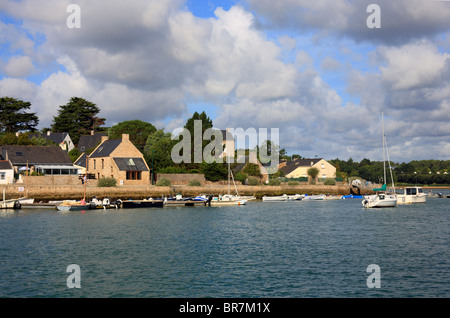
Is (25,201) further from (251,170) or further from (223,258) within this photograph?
(251,170)

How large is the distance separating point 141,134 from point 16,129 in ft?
105

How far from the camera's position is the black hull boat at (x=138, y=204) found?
→ 72938 mm

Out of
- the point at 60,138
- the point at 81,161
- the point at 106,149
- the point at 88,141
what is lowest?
the point at 81,161

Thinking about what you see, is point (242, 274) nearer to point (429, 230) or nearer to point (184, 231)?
point (184, 231)

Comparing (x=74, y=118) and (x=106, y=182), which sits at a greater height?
(x=74, y=118)

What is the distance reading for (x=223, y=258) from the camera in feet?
100

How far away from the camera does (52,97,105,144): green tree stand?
127m

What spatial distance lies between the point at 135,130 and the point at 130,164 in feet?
143

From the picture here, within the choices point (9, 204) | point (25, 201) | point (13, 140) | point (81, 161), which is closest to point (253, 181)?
point (81, 161)

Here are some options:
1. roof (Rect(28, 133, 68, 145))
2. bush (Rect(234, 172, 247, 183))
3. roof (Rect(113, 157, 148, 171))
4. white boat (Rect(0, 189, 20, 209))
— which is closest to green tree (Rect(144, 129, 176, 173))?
roof (Rect(113, 157, 148, 171))

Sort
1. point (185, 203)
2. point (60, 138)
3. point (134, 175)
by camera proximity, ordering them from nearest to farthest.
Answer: point (185, 203)
point (134, 175)
point (60, 138)

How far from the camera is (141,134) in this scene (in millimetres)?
128000

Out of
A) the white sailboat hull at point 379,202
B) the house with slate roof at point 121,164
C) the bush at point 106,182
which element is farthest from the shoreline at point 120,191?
the white sailboat hull at point 379,202

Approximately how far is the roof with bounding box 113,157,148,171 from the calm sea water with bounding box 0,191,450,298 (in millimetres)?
35480
